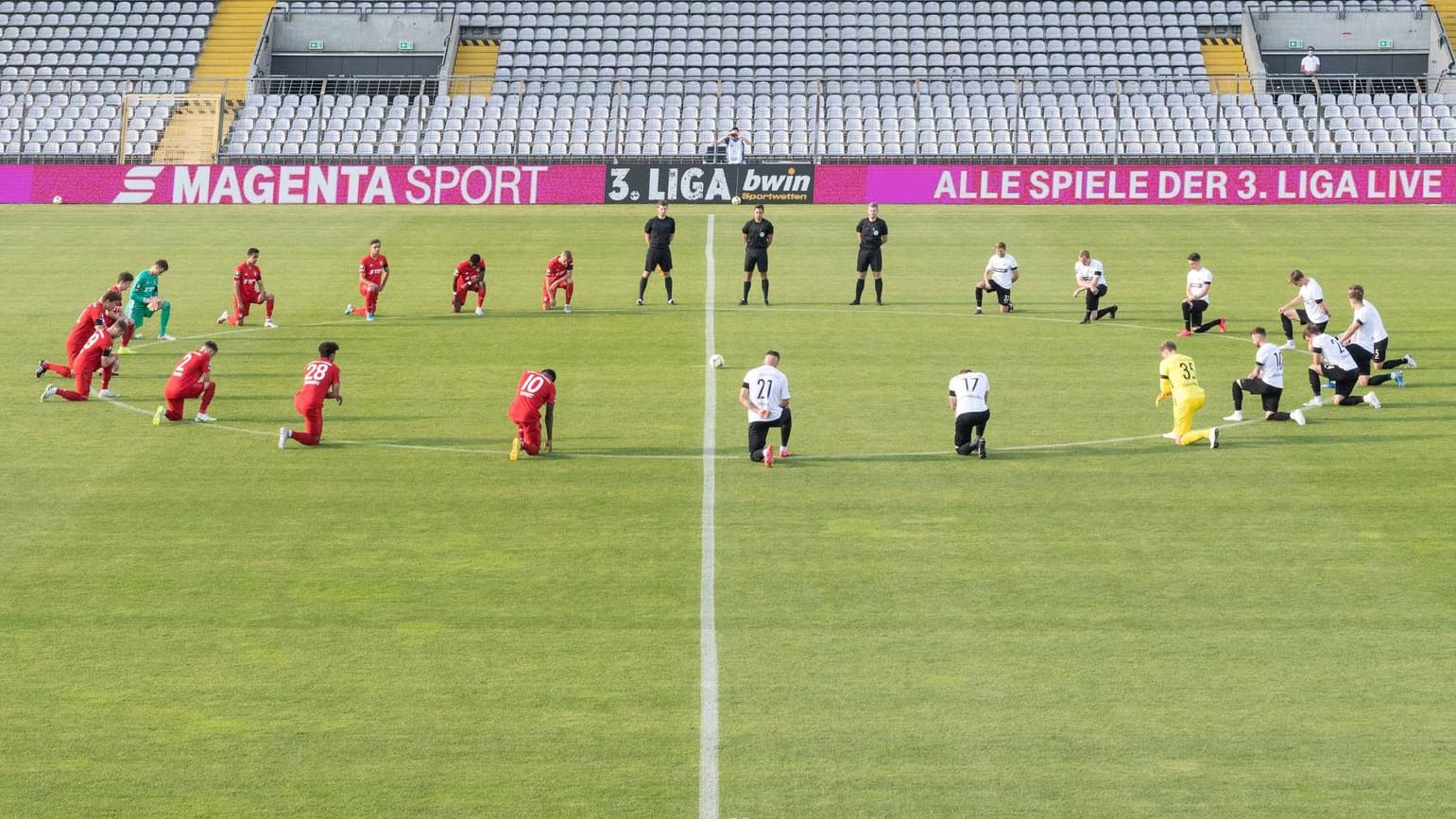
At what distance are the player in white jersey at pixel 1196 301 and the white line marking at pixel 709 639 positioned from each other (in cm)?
1031

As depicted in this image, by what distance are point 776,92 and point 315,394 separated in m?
37.7

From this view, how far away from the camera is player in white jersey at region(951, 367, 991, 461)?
77.1 ft

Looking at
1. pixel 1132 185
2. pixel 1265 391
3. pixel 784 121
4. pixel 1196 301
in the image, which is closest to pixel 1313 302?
pixel 1196 301

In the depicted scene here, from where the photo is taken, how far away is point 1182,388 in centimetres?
2433

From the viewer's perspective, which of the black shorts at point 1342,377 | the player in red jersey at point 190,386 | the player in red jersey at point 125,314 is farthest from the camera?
the player in red jersey at point 125,314

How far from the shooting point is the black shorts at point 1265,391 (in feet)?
85.5

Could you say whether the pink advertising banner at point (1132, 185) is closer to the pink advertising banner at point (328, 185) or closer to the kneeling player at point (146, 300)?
the pink advertising banner at point (328, 185)

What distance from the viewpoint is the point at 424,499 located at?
22.0m

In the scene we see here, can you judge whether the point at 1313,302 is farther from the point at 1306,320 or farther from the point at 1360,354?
the point at 1306,320

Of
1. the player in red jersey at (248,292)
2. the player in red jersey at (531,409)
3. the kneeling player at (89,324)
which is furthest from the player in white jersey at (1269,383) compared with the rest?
the player in red jersey at (248,292)

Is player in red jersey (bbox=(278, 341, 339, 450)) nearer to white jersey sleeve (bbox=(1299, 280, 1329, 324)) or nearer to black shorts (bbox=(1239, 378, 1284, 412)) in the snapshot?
black shorts (bbox=(1239, 378, 1284, 412))

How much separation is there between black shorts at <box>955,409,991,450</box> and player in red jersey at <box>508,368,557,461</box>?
550cm

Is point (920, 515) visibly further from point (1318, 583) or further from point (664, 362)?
point (664, 362)

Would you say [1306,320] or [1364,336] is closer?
[1364,336]
